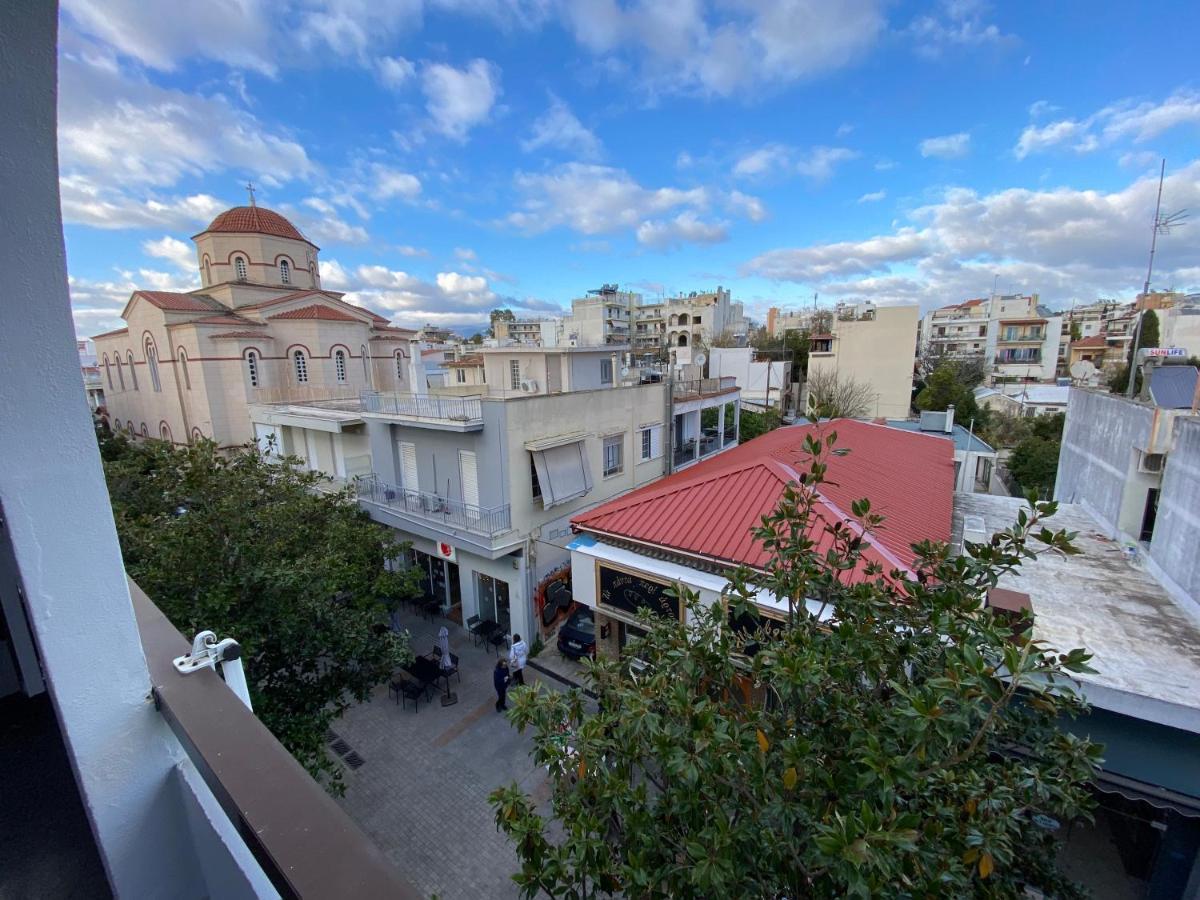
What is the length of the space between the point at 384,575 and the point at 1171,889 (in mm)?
10893

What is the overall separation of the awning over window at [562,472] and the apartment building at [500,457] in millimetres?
37

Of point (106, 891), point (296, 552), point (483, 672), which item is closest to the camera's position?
point (106, 891)

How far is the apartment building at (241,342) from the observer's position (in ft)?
74.5

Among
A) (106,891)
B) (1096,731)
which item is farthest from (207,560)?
(1096,731)

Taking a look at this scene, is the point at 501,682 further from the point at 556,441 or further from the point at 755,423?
the point at 755,423

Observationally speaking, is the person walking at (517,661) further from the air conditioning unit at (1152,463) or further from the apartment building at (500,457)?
the air conditioning unit at (1152,463)

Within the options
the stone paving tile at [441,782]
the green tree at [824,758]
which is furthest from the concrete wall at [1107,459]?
the stone paving tile at [441,782]

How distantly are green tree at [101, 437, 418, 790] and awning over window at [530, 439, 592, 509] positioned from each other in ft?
16.0

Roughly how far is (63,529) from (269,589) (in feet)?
18.0

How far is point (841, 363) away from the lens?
3559 cm

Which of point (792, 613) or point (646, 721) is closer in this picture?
point (646, 721)

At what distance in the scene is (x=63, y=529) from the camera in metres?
1.52

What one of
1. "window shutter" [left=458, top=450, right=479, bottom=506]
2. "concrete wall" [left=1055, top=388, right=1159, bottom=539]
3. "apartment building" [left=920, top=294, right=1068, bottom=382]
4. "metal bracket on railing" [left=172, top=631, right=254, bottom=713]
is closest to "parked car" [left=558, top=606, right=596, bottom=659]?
"window shutter" [left=458, top=450, right=479, bottom=506]

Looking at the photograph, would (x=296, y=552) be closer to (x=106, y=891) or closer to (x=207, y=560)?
(x=207, y=560)
